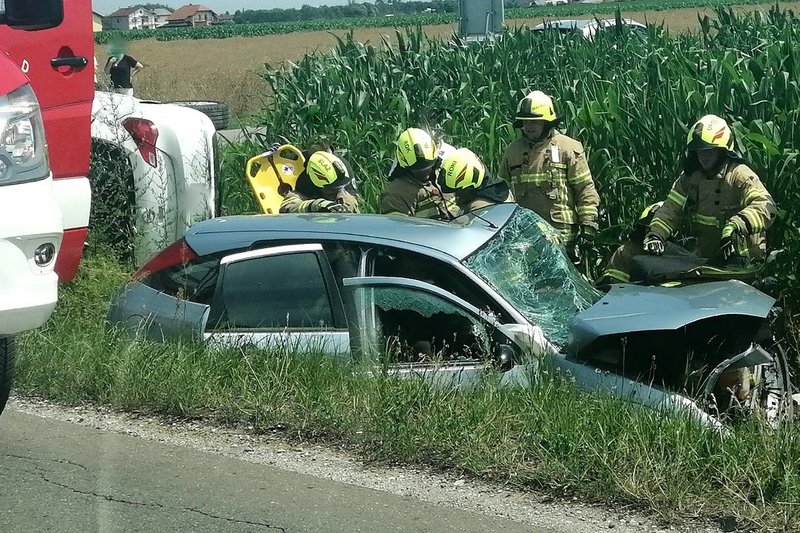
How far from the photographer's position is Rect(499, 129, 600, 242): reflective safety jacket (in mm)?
8711

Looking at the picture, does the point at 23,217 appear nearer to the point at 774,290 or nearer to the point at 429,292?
the point at 429,292

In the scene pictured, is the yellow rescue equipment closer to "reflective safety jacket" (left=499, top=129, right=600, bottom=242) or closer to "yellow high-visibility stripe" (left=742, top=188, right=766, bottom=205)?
"reflective safety jacket" (left=499, top=129, right=600, bottom=242)

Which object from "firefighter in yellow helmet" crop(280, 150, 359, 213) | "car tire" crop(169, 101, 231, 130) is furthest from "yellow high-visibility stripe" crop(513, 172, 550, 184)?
"car tire" crop(169, 101, 231, 130)

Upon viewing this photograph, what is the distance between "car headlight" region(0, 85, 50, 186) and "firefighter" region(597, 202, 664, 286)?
3796 mm

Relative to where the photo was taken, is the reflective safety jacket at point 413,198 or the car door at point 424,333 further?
the reflective safety jacket at point 413,198

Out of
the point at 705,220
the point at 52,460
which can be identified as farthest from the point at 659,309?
the point at 52,460

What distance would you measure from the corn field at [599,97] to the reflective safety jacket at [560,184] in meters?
0.33

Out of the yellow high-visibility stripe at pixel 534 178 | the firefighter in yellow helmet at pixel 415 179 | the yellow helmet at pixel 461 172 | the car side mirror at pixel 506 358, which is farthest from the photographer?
the yellow high-visibility stripe at pixel 534 178

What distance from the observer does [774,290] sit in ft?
25.6

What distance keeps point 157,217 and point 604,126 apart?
361 centimetres

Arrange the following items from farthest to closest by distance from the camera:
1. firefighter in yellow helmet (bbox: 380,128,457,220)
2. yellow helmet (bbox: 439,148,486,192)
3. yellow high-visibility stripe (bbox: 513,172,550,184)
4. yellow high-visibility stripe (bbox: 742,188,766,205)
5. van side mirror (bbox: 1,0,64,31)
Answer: yellow high-visibility stripe (bbox: 513,172,550,184), firefighter in yellow helmet (bbox: 380,128,457,220), yellow helmet (bbox: 439,148,486,192), yellow high-visibility stripe (bbox: 742,188,766,205), van side mirror (bbox: 1,0,64,31)

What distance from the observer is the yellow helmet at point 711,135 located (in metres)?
7.32

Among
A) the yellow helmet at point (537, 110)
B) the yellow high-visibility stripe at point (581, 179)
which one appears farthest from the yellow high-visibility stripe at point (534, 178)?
the yellow helmet at point (537, 110)

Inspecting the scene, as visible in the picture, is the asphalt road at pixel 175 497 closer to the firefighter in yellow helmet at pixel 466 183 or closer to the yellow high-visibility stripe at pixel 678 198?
the firefighter in yellow helmet at pixel 466 183
